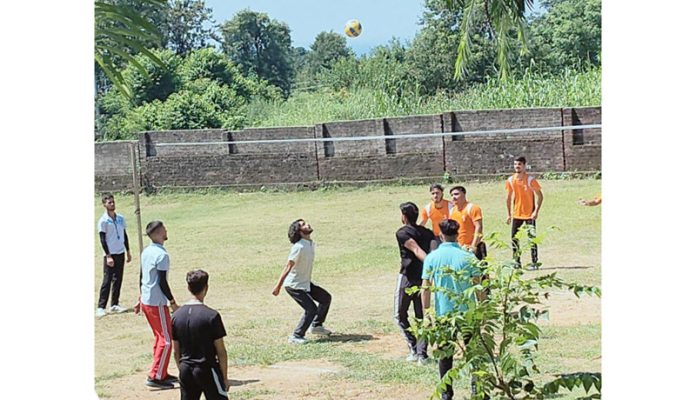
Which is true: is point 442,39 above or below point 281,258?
above

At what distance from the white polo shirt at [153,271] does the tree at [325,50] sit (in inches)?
376

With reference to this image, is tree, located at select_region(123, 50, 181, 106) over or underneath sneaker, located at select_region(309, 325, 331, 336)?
over

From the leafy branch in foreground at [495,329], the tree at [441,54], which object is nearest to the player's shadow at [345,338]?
the leafy branch in foreground at [495,329]

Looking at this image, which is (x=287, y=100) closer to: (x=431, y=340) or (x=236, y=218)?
(x=236, y=218)

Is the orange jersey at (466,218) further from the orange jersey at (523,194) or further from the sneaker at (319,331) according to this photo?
the orange jersey at (523,194)

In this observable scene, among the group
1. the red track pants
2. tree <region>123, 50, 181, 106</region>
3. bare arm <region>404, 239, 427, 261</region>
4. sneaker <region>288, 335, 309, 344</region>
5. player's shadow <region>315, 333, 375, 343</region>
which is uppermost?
tree <region>123, 50, 181, 106</region>

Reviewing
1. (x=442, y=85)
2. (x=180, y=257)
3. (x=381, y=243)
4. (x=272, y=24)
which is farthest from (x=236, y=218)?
(x=272, y=24)

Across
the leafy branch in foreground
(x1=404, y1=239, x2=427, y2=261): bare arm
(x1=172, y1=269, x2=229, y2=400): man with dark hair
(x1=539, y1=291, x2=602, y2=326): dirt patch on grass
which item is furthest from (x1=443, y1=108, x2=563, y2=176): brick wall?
the leafy branch in foreground

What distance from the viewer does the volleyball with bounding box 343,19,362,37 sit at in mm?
13423

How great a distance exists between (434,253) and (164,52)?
8512 millimetres

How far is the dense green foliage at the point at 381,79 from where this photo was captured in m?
11.7

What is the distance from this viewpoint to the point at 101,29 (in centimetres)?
484

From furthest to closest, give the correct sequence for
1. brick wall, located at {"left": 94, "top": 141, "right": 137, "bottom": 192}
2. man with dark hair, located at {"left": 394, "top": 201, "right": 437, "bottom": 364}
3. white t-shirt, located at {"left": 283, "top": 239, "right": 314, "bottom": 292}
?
brick wall, located at {"left": 94, "top": 141, "right": 137, "bottom": 192} < white t-shirt, located at {"left": 283, "top": 239, "right": 314, "bottom": 292} < man with dark hair, located at {"left": 394, "top": 201, "right": 437, "bottom": 364}

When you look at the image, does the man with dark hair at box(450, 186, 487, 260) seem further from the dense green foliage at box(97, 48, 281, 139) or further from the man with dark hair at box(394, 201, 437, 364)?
the dense green foliage at box(97, 48, 281, 139)
